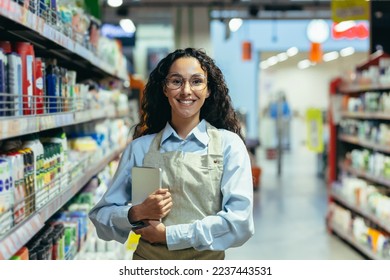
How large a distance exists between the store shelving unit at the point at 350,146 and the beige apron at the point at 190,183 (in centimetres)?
347

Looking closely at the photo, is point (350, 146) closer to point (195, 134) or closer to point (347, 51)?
point (195, 134)

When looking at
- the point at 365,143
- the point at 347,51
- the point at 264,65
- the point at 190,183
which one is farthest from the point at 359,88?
the point at 264,65

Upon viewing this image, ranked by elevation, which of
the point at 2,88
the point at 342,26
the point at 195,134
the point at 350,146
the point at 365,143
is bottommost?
the point at 350,146

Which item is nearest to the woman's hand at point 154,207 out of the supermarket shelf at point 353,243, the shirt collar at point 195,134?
the shirt collar at point 195,134

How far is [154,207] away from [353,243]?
4577mm

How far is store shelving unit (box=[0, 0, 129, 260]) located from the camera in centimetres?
187

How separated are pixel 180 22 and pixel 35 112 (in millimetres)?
9877

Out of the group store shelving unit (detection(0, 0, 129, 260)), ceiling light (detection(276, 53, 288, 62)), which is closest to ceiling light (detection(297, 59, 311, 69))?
ceiling light (detection(276, 53, 288, 62))

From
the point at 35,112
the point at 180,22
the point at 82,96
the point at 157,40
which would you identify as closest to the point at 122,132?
the point at 82,96

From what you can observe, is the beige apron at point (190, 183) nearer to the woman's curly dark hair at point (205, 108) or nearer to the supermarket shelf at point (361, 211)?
the woman's curly dark hair at point (205, 108)

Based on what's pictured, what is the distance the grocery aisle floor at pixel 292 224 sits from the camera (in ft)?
18.8

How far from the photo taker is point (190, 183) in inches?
74.6

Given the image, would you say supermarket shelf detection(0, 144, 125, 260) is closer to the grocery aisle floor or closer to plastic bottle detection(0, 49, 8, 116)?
plastic bottle detection(0, 49, 8, 116)
